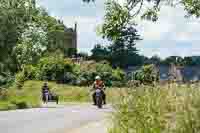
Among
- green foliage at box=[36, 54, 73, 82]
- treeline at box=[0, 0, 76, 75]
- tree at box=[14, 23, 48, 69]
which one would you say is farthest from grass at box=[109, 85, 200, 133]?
green foliage at box=[36, 54, 73, 82]

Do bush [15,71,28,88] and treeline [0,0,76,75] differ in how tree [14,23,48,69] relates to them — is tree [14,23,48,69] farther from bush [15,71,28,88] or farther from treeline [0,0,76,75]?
bush [15,71,28,88]

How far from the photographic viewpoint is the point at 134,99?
14.2m

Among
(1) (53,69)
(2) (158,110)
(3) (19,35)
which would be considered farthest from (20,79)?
(2) (158,110)

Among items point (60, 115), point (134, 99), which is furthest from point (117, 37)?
point (60, 115)

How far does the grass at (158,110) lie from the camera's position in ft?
37.7

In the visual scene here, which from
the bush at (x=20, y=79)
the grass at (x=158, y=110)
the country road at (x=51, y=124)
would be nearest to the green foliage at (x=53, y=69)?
the bush at (x=20, y=79)

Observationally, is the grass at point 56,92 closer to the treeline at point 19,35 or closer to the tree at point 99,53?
the treeline at point 19,35

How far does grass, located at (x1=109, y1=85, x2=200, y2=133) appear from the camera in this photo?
11.5 metres

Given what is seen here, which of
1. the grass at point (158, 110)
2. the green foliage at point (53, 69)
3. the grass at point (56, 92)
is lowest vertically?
the grass at point (56, 92)

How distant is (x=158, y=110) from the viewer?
1324cm

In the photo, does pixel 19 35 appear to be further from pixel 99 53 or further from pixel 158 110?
pixel 99 53

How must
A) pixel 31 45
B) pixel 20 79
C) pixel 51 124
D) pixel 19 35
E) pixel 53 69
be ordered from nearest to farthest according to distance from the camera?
pixel 51 124 < pixel 19 35 < pixel 31 45 < pixel 20 79 < pixel 53 69

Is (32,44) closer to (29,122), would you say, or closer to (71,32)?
(29,122)

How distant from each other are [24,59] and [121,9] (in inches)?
1628
